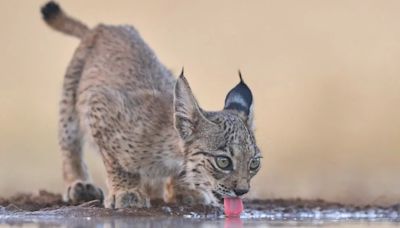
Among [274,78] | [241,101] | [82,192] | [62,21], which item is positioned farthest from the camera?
[274,78]

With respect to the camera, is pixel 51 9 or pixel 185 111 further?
pixel 51 9

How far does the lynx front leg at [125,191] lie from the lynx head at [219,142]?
1.91 ft

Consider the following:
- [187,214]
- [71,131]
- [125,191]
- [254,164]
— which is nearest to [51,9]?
[71,131]

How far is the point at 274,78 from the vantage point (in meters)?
21.1

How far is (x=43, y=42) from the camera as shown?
2303 cm

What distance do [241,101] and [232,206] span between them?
1065 mm

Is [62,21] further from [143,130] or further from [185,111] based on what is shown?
[185,111]

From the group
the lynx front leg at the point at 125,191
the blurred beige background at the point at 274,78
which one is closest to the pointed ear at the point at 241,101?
the lynx front leg at the point at 125,191

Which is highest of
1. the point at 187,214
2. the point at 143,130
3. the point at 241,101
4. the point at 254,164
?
the point at 241,101

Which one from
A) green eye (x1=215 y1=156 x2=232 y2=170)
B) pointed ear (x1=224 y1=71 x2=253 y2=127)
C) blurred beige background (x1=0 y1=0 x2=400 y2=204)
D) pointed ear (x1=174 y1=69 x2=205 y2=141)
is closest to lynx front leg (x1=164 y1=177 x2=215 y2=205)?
pointed ear (x1=174 y1=69 x2=205 y2=141)

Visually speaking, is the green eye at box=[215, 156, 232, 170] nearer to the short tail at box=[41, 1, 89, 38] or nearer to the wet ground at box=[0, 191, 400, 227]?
the wet ground at box=[0, 191, 400, 227]

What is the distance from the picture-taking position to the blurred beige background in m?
18.1

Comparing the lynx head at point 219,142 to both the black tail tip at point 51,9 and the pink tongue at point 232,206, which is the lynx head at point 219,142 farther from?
the black tail tip at point 51,9

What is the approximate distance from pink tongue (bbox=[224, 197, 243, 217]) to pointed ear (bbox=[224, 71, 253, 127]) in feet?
2.47
